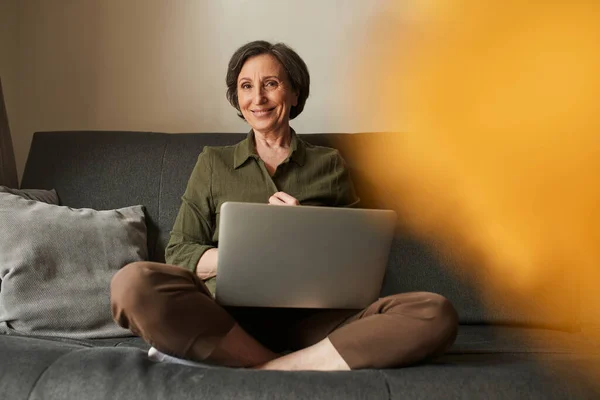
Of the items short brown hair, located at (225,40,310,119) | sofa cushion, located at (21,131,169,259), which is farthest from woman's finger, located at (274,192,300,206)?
sofa cushion, located at (21,131,169,259)

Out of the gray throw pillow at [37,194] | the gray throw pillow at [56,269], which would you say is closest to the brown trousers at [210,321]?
the gray throw pillow at [56,269]

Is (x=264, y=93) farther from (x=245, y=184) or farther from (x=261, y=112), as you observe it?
(x=245, y=184)

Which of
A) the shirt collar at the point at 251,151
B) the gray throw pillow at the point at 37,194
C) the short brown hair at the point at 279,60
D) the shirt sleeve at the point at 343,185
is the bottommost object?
the gray throw pillow at the point at 37,194

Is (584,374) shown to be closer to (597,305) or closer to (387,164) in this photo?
(597,305)

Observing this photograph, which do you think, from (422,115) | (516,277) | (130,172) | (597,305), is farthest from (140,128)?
(597,305)

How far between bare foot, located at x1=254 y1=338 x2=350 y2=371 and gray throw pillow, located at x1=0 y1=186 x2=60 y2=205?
870 millimetres

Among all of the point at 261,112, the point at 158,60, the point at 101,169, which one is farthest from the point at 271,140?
the point at 158,60

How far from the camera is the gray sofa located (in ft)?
3.11

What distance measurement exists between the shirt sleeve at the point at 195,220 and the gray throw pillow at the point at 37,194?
42 cm

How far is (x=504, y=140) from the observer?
1319mm

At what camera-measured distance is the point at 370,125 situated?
2.08m

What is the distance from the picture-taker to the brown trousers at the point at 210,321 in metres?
1.04

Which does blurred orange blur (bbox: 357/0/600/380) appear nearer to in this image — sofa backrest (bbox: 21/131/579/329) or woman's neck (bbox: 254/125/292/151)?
sofa backrest (bbox: 21/131/579/329)

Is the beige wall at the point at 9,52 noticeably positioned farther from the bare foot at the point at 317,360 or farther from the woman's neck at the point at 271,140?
the bare foot at the point at 317,360
